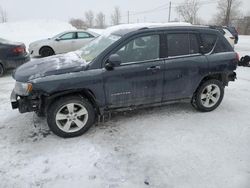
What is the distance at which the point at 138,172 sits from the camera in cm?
320

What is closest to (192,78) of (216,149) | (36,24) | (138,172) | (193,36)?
(193,36)

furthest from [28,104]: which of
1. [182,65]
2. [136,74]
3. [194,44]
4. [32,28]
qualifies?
[32,28]

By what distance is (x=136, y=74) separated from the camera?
4.14m

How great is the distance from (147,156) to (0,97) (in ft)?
13.9

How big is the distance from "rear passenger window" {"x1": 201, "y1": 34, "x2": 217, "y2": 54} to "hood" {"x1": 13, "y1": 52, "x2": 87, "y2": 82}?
2.32 metres

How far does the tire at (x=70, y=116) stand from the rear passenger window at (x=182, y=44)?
179 centimetres

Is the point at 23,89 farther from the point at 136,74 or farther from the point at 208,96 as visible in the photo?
the point at 208,96

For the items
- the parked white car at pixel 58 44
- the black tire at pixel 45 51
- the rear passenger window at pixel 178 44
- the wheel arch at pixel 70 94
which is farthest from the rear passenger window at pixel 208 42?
the black tire at pixel 45 51

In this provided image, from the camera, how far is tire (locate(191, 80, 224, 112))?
4.83 m

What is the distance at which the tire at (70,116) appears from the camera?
3.87 meters

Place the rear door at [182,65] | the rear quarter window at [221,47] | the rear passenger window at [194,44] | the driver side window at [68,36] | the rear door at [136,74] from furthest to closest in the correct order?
the driver side window at [68,36] → the rear quarter window at [221,47] → the rear passenger window at [194,44] → the rear door at [182,65] → the rear door at [136,74]

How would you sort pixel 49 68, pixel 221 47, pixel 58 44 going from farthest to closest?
pixel 58 44
pixel 221 47
pixel 49 68

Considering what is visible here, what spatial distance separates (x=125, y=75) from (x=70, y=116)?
1.12 m

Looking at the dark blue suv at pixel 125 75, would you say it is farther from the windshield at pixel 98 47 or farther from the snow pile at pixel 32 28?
the snow pile at pixel 32 28
